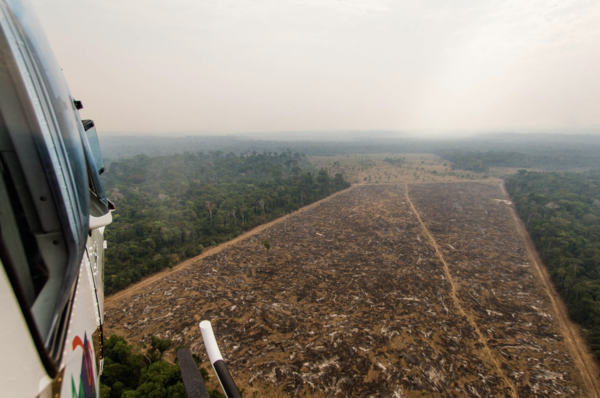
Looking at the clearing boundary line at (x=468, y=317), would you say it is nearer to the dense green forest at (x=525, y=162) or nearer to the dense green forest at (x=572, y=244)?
the dense green forest at (x=572, y=244)

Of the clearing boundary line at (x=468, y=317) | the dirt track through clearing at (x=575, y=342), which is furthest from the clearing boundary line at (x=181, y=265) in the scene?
the dirt track through clearing at (x=575, y=342)

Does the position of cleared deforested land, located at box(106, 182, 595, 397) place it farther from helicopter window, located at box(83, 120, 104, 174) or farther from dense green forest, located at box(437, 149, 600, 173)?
dense green forest, located at box(437, 149, 600, 173)

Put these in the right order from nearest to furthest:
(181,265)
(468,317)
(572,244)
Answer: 1. (468,317)
2. (181,265)
3. (572,244)

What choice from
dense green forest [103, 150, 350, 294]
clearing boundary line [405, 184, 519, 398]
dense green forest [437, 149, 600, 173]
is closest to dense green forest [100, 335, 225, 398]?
dense green forest [103, 150, 350, 294]

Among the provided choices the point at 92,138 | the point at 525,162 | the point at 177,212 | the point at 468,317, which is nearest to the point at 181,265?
the point at 177,212

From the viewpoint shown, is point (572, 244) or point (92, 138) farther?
point (572, 244)

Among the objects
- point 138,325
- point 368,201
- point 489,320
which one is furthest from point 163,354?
point 368,201

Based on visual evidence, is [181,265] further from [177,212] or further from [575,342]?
[575,342]

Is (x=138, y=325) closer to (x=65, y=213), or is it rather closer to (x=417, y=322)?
(x=417, y=322)
